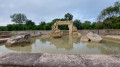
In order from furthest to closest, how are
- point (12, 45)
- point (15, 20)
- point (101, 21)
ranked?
point (15, 20), point (101, 21), point (12, 45)

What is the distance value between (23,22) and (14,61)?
50.8 metres

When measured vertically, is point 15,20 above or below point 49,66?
above

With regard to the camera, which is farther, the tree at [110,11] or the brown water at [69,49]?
the tree at [110,11]

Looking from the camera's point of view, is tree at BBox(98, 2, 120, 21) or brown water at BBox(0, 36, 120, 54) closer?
brown water at BBox(0, 36, 120, 54)

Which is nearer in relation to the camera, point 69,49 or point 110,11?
point 69,49

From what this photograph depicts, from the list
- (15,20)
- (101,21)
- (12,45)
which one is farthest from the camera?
(15,20)

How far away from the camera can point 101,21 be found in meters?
19.3

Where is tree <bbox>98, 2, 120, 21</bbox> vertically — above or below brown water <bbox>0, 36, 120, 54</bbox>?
above

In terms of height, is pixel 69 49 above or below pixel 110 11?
below

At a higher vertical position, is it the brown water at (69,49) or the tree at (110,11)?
the tree at (110,11)

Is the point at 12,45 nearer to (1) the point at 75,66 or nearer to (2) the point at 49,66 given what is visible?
(2) the point at 49,66

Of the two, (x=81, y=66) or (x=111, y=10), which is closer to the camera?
(x=81, y=66)

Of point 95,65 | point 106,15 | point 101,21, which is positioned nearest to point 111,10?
point 106,15

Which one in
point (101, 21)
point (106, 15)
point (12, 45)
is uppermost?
point (106, 15)
